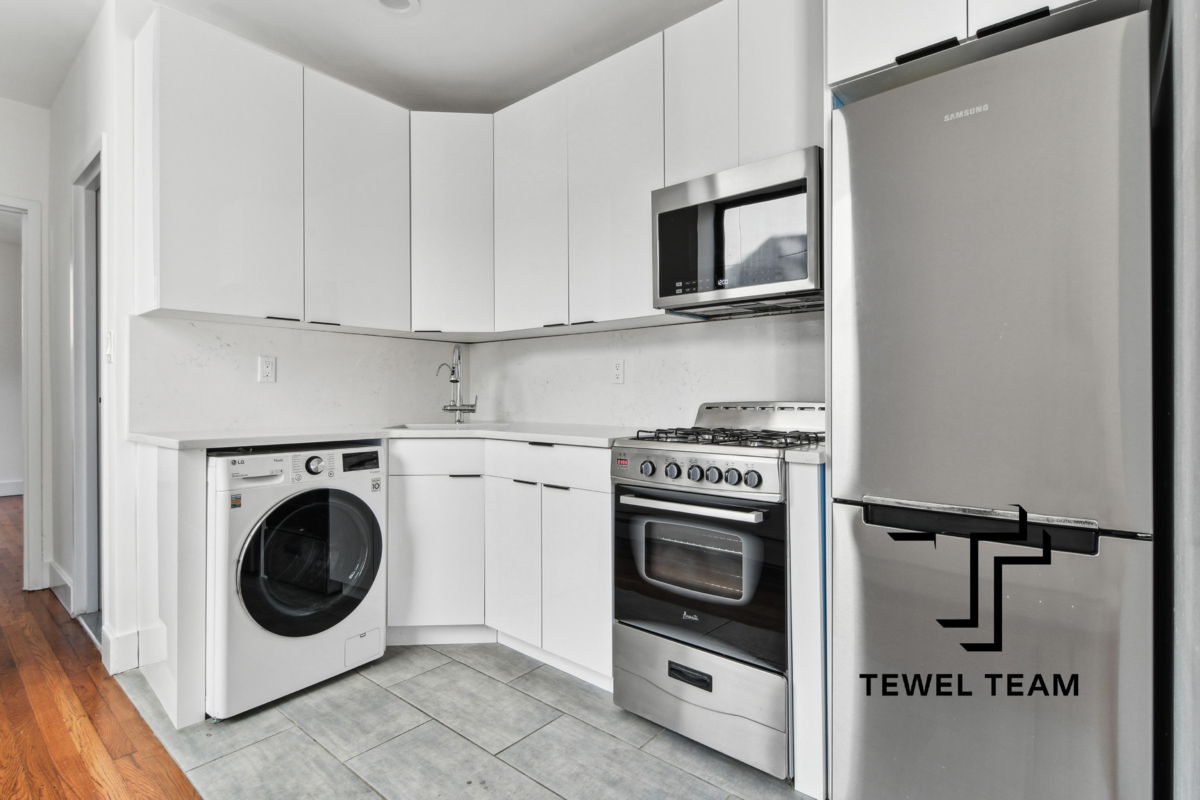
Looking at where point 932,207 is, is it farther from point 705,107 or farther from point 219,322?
point 219,322

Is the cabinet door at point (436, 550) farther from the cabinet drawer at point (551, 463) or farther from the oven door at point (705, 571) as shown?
the oven door at point (705, 571)

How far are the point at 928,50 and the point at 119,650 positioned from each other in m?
3.30

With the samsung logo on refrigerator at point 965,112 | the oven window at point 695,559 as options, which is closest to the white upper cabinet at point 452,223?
the oven window at point 695,559

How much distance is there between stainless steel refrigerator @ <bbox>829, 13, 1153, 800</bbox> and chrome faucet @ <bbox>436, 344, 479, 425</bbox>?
7.10 ft

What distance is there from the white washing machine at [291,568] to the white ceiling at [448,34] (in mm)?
1730

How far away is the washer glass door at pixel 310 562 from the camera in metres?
2.03

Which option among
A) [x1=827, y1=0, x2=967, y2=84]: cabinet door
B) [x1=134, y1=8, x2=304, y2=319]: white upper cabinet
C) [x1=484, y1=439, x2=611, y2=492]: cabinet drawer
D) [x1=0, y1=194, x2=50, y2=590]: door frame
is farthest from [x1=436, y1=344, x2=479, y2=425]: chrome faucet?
[x1=827, y1=0, x2=967, y2=84]: cabinet door

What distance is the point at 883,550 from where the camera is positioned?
54.3 inches

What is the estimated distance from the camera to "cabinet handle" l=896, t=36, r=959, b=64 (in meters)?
1.33

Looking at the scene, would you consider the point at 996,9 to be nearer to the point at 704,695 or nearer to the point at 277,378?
the point at 704,695

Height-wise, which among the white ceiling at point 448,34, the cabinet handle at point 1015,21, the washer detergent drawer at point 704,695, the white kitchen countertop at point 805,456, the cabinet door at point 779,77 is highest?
the white ceiling at point 448,34

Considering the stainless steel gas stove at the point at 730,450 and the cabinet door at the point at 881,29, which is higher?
the cabinet door at the point at 881,29

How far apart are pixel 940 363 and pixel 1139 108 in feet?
1.82

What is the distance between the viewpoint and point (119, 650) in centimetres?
234
